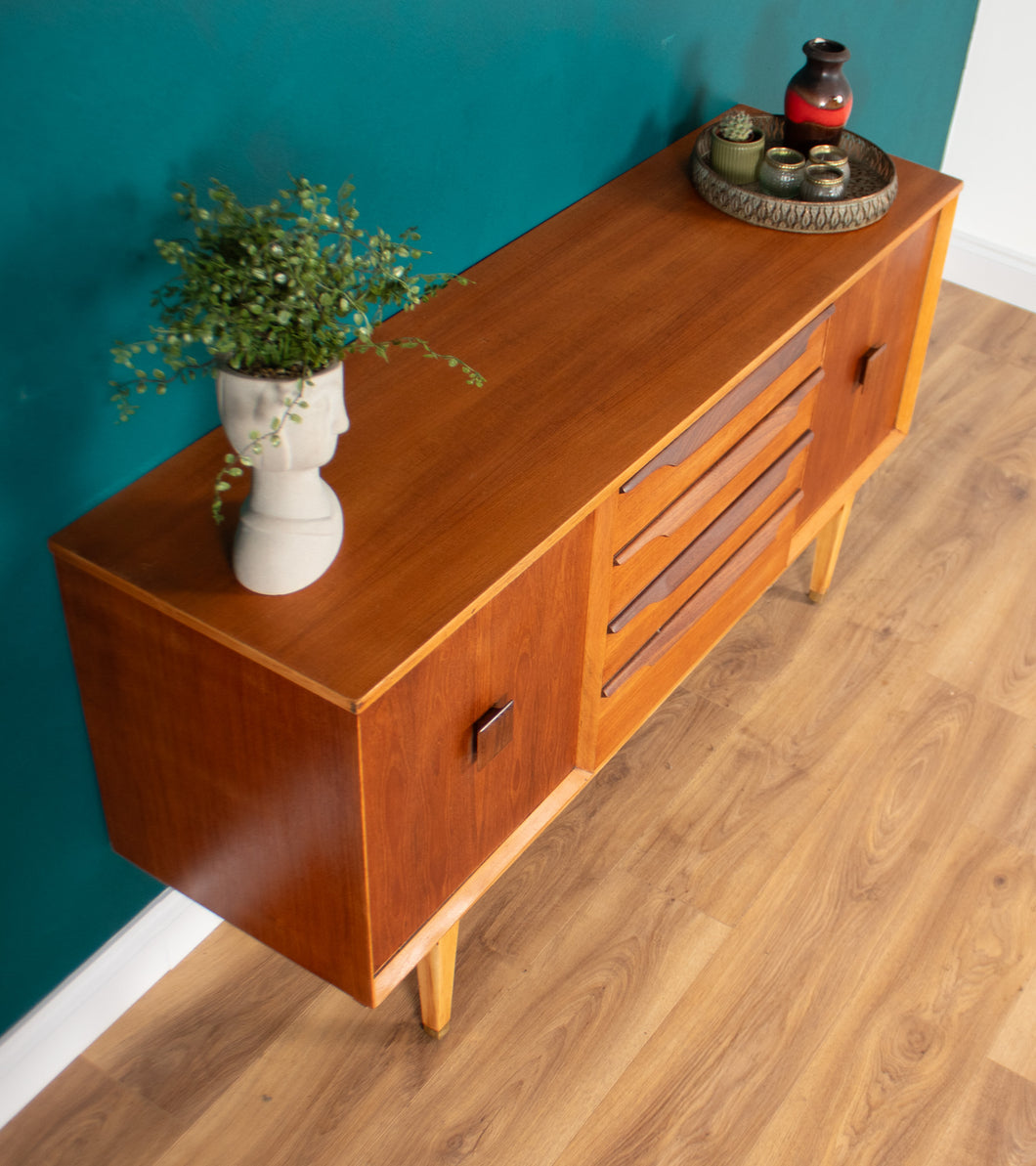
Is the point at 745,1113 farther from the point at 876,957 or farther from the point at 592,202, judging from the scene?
the point at 592,202

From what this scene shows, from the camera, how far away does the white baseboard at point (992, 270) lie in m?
3.36

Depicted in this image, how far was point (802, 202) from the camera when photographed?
1.90 metres

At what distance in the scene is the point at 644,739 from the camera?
87.4 inches

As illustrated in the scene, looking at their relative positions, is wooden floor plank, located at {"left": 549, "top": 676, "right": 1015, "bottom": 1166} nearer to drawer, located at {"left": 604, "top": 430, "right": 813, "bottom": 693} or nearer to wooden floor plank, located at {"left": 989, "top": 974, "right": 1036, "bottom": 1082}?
wooden floor plank, located at {"left": 989, "top": 974, "right": 1036, "bottom": 1082}

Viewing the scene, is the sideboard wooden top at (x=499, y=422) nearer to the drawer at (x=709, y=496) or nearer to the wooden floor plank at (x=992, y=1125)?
the drawer at (x=709, y=496)

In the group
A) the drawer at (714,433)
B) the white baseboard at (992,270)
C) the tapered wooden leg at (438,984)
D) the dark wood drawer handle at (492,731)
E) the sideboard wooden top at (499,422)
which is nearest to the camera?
the sideboard wooden top at (499,422)

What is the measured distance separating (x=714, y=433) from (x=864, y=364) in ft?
1.68

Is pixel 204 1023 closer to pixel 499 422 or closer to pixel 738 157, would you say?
pixel 499 422

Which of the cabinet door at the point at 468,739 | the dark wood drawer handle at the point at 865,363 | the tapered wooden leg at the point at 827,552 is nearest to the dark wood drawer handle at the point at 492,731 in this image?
the cabinet door at the point at 468,739

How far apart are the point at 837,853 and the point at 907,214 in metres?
0.99

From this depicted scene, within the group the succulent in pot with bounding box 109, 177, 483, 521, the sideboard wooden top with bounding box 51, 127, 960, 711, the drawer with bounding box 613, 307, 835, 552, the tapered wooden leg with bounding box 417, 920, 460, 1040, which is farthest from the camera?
the tapered wooden leg with bounding box 417, 920, 460, 1040

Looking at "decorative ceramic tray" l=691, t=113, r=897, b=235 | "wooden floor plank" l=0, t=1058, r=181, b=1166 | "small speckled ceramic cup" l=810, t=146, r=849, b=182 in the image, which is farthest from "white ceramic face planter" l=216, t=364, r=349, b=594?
"small speckled ceramic cup" l=810, t=146, r=849, b=182

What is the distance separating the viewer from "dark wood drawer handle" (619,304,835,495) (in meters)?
1.56

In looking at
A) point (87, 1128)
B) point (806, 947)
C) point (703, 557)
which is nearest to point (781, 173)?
point (703, 557)
